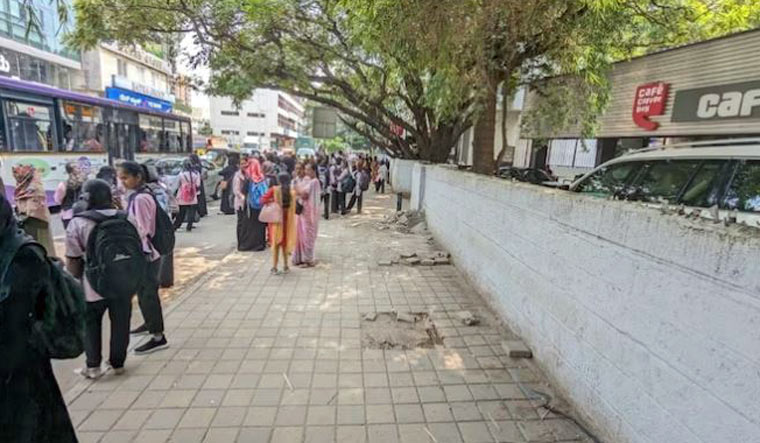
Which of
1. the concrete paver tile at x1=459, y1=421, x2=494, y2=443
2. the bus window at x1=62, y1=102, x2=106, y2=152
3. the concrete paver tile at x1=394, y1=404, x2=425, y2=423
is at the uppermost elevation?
the bus window at x1=62, y1=102, x2=106, y2=152

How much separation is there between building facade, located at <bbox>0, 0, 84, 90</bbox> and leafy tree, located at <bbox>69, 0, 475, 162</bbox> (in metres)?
10.0

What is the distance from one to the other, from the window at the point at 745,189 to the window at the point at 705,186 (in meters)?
0.12

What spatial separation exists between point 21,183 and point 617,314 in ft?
20.1

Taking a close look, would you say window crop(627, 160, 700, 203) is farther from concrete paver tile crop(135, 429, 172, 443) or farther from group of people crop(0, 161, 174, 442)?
group of people crop(0, 161, 174, 442)

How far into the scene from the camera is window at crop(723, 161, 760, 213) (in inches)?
125

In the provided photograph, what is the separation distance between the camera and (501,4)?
4.80 m

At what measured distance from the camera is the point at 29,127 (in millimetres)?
9742

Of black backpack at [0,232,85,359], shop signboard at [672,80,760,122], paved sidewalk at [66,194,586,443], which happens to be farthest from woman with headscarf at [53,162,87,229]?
shop signboard at [672,80,760,122]

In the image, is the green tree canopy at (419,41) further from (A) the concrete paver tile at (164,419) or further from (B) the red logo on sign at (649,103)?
(A) the concrete paver tile at (164,419)

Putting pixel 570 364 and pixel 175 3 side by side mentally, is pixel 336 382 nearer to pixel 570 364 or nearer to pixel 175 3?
pixel 570 364

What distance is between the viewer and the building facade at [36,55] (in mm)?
19328

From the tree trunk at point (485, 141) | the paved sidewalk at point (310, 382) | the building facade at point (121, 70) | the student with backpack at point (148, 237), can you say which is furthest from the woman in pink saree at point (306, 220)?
the building facade at point (121, 70)

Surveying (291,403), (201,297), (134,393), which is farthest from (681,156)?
(201,297)

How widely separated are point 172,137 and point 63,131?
19.5ft
